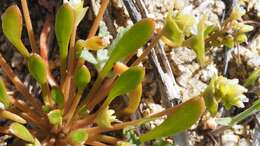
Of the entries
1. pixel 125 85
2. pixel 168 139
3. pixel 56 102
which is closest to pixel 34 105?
pixel 56 102

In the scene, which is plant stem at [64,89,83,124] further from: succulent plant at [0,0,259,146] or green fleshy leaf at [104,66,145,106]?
green fleshy leaf at [104,66,145,106]

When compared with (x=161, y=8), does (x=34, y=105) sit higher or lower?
lower

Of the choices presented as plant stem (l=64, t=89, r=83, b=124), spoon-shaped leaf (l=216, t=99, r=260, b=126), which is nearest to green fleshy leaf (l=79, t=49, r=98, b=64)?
plant stem (l=64, t=89, r=83, b=124)

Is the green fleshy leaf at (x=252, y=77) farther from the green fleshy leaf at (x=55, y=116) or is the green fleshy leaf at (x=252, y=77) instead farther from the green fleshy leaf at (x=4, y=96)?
the green fleshy leaf at (x=4, y=96)

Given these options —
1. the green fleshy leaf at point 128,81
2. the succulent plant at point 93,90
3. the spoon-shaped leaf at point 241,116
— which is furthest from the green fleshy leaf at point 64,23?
the spoon-shaped leaf at point 241,116

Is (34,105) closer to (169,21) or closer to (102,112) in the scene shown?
(102,112)

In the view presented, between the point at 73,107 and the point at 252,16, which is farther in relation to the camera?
the point at 252,16
